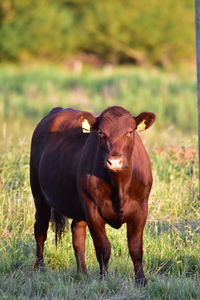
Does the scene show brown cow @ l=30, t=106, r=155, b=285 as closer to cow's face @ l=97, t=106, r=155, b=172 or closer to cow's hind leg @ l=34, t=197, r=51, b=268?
cow's face @ l=97, t=106, r=155, b=172

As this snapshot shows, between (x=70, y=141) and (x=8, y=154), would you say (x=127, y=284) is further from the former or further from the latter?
(x=8, y=154)

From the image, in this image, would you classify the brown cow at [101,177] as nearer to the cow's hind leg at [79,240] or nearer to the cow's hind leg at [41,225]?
the cow's hind leg at [79,240]

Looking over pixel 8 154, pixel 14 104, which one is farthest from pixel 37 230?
pixel 14 104

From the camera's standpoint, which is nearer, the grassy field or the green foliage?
the grassy field

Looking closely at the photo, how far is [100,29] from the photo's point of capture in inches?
1937

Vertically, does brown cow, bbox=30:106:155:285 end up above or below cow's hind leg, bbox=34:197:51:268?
above

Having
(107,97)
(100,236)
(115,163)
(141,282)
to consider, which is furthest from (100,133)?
(107,97)

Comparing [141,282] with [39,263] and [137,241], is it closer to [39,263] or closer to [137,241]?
[137,241]

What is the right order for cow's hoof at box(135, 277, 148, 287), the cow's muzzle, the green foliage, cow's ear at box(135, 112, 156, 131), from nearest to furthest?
the cow's muzzle
cow's ear at box(135, 112, 156, 131)
cow's hoof at box(135, 277, 148, 287)
the green foliage

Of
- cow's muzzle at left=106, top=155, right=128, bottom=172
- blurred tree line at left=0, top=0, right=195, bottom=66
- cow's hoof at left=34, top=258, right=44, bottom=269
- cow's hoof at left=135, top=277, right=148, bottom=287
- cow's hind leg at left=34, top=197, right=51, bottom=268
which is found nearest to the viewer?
cow's muzzle at left=106, top=155, right=128, bottom=172

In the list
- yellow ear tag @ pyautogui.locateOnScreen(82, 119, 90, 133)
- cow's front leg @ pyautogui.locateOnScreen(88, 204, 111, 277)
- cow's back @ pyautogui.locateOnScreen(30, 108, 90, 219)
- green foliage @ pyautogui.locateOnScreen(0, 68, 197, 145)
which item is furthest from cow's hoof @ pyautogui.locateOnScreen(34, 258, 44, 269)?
green foliage @ pyautogui.locateOnScreen(0, 68, 197, 145)

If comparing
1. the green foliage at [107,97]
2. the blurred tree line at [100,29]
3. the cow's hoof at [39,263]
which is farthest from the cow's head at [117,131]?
the blurred tree line at [100,29]

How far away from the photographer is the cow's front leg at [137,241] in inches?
243

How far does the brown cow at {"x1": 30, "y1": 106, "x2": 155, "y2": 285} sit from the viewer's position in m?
5.89
